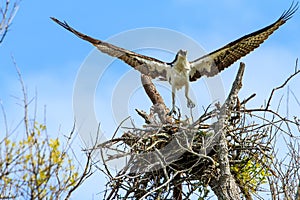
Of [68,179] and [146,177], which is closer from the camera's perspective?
[68,179]

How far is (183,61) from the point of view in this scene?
8578mm

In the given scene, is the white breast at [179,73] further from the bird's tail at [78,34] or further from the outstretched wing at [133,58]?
the bird's tail at [78,34]

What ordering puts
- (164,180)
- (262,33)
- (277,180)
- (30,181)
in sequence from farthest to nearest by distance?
1. (262,33)
2. (277,180)
3. (164,180)
4. (30,181)

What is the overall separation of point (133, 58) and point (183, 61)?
2.34 feet

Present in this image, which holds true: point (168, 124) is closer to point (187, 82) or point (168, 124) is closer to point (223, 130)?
point (223, 130)

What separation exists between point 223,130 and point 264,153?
0.57 meters

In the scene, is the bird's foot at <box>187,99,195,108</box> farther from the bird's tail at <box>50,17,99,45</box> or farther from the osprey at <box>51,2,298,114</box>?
the bird's tail at <box>50,17,99,45</box>

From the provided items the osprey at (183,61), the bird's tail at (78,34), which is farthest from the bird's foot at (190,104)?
the bird's tail at (78,34)

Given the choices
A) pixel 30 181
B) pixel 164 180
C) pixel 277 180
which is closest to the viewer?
pixel 30 181

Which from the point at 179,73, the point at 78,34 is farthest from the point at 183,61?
the point at 78,34

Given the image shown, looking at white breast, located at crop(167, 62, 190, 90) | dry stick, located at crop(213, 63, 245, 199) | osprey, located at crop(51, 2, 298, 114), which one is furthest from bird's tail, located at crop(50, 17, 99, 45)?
dry stick, located at crop(213, 63, 245, 199)

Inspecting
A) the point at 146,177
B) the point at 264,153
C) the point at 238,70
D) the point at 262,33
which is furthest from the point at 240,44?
the point at 146,177

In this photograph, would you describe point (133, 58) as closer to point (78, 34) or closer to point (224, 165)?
point (78, 34)

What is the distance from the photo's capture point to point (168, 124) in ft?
22.2
